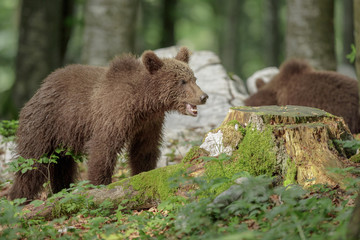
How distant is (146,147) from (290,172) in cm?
219

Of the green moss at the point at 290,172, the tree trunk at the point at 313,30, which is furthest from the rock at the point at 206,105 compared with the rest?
the green moss at the point at 290,172

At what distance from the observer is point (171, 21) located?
19.0 metres

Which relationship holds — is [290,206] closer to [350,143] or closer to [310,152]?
[350,143]

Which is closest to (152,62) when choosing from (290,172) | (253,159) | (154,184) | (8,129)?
(154,184)

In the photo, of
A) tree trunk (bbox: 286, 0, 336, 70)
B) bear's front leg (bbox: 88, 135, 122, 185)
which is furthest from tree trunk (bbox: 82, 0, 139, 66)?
bear's front leg (bbox: 88, 135, 122, 185)

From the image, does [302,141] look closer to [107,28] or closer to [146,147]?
[146,147]

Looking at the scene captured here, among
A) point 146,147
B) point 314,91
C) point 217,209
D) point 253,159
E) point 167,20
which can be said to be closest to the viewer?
point 217,209

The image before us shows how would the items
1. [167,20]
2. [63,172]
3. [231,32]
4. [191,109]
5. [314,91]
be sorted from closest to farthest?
1. [191,109]
2. [63,172]
3. [314,91]
4. [167,20]
5. [231,32]

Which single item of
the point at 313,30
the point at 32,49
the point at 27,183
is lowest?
the point at 27,183

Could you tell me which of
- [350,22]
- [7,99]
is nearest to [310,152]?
[7,99]

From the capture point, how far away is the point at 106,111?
5395 millimetres

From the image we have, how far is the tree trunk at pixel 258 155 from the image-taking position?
429 centimetres

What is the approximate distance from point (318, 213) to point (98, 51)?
775cm

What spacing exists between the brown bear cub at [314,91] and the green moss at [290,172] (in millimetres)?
3495
